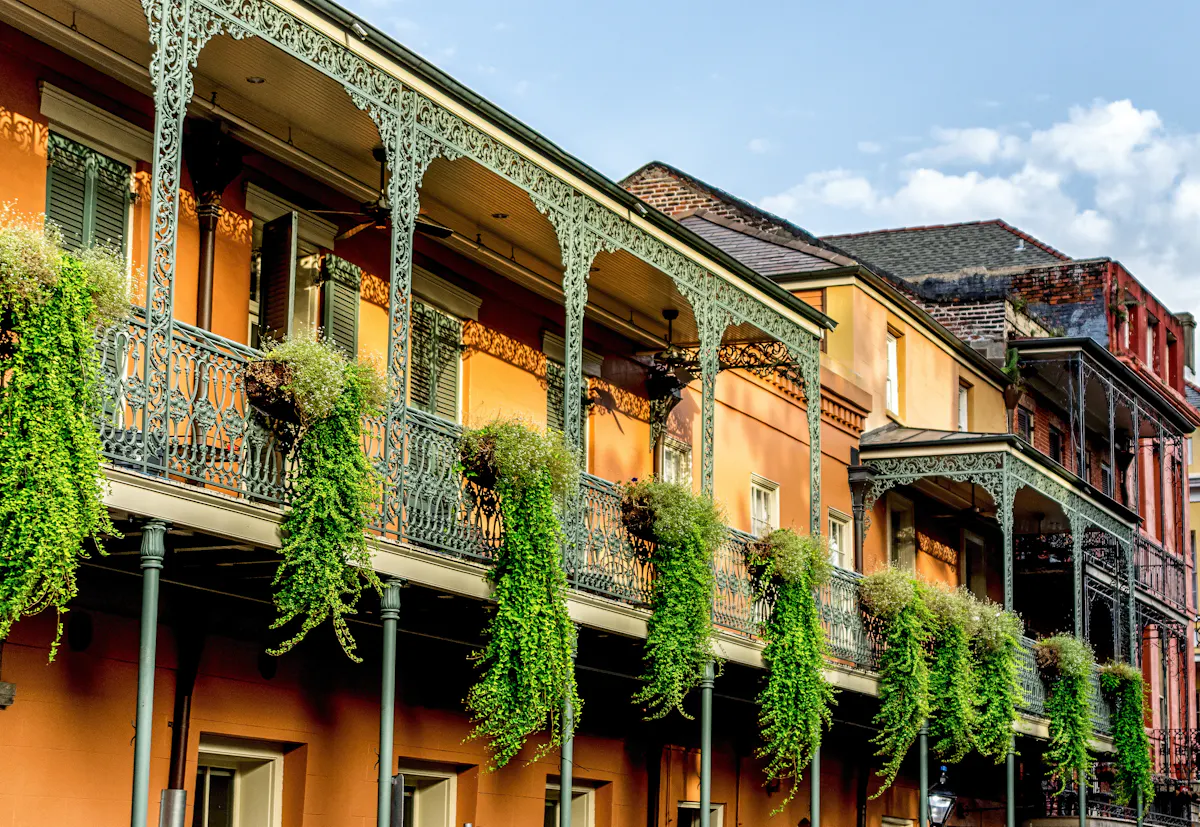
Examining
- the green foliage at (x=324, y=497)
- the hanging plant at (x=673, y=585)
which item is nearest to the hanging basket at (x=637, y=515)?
the hanging plant at (x=673, y=585)

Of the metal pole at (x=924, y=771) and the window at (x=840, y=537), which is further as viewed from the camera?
the window at (x=840, y=537)

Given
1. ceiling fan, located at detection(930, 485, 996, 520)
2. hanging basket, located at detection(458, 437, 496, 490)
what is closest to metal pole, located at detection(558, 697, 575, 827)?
hanging basket, located at detection(458, 437, 496, 490)

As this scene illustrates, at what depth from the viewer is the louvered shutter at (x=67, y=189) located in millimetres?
11945

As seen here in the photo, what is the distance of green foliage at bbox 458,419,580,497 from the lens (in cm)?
1275

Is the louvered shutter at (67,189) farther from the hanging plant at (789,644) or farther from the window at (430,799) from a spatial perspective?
the hanging plant at (789,644)

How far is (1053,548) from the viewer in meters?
27.0

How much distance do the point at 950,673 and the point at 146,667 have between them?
1157 cm

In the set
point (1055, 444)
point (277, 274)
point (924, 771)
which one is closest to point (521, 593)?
point (277, 274)

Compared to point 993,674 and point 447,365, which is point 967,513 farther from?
point 447,365

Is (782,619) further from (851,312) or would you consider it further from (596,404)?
(851,312)

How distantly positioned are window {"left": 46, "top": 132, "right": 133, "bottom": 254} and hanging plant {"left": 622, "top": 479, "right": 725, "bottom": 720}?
482 cm

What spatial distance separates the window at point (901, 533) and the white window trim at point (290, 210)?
1194 cm

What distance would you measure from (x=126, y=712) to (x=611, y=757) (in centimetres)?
650

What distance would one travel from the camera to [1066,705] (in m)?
22.4
